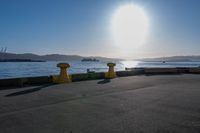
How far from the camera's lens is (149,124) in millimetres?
4414

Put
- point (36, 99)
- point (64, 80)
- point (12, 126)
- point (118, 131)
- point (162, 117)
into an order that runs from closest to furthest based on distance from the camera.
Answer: point (118, 131) → point (12, 126) → point (162, 117) → point (36, 99) → point (64, 80)

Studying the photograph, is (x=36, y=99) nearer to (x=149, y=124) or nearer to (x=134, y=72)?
(x=149, y=124)

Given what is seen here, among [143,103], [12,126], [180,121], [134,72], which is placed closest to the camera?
[12,126]

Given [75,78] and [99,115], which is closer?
[99,115]

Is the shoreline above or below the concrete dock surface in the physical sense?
above

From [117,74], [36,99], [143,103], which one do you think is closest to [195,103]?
[143,103]

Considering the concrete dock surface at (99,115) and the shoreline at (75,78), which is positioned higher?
the shoreline at (75,78)

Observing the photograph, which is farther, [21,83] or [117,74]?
[117,74]

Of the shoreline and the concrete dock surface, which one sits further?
the shoreline

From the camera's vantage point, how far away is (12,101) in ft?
21.8

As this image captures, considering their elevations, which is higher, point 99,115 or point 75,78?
point 75,78

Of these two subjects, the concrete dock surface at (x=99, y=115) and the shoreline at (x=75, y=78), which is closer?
the concrete dock surface at (x=99, y=115)

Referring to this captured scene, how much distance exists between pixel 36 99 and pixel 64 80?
484 cm

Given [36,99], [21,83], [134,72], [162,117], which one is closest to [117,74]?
[134,72]
